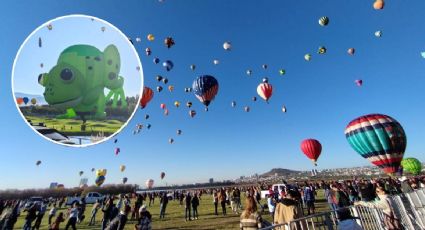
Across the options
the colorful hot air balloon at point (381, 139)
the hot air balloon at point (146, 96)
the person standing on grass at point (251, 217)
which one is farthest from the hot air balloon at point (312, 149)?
the person standing on grass at point (251, 217)

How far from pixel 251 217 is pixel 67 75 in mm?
7784

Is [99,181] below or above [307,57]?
below

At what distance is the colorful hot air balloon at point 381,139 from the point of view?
62.8 ft

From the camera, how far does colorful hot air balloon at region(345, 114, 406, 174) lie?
19141mm

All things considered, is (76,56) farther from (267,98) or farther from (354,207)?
(267,98)

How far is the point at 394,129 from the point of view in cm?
1914

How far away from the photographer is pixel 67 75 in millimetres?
9867

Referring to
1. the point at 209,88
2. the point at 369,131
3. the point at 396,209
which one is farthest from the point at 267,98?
the point at 396,209

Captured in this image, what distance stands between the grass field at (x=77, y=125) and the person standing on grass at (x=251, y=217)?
5.67 meters

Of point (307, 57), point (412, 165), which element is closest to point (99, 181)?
point (307, 57)

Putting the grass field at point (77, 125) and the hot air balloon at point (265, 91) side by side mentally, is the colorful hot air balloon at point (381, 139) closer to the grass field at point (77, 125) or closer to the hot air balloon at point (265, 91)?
the hot air balloon at point (265, 91)

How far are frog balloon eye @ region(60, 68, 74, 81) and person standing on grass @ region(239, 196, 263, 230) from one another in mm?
7492

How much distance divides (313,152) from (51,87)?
2620cm

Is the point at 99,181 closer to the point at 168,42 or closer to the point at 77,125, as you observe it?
the point at 168,42
